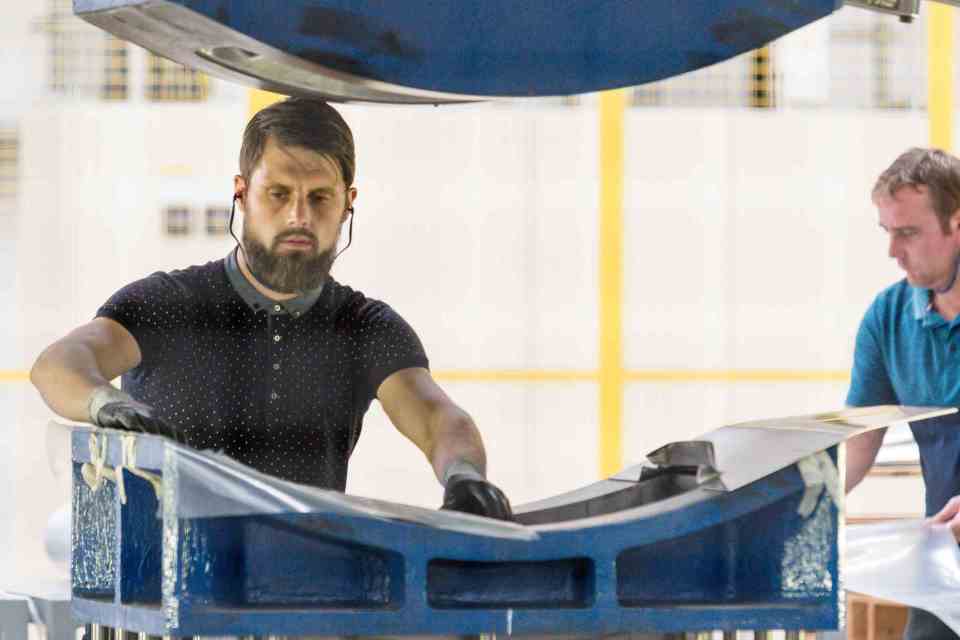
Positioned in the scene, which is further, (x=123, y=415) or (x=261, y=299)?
(x=261, y=299)

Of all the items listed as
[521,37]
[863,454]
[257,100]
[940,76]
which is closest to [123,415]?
[521,37]

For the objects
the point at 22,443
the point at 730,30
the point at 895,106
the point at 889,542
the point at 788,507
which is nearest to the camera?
the point at 788,507

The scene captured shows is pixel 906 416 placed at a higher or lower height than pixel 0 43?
lower

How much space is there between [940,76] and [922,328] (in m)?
2.86

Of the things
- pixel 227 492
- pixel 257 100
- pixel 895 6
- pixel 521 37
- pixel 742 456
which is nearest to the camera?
pixel 227 492

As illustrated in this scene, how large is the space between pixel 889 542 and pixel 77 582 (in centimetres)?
144

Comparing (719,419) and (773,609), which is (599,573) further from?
(719,419)

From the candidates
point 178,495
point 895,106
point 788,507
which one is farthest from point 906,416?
point 895,106

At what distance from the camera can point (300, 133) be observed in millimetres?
2238

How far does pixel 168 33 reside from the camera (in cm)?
195

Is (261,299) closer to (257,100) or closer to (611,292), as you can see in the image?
(257,100)

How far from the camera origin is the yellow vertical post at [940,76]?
5430 mm

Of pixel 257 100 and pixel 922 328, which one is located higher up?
pixel 257 100

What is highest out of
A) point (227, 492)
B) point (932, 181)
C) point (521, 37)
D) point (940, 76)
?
point (940, 76)
